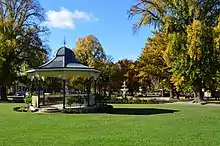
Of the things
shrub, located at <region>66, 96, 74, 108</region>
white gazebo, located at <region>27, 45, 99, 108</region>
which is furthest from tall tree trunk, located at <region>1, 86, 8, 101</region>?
shrub, located at <region>66, 96, 74, 108</region>

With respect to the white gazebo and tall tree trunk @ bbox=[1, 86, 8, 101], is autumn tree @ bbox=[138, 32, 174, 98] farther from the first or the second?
the white gazebo

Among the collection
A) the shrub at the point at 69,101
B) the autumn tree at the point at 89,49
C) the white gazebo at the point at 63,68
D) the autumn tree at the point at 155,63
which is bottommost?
the shrub at the point at 69,101

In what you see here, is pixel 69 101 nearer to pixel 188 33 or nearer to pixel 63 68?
pixel 63 68

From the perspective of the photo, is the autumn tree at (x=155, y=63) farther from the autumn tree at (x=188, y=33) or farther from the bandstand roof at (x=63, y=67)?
the bandstand roof at (x=63, y=67)

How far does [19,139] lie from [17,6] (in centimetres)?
4353

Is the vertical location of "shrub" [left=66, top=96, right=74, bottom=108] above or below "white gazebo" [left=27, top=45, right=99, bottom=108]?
below

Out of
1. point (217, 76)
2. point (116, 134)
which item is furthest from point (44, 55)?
point (116, 134)

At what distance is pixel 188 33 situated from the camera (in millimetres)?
40938

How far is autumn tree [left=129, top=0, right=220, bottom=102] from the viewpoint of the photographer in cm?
4097

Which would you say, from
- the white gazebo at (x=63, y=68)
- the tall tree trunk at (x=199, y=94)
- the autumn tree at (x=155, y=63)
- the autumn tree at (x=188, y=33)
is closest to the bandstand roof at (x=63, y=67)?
the white gazebo at (x=63, y=68)

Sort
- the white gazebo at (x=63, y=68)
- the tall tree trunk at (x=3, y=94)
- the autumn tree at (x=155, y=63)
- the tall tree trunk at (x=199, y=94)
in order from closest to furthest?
1. the white gazebo at (x=63, y=68)
2. the tall tree trunk at (x=199, y=94)
3. the tall tree trunk at (x=3, y=94)
4. the autumn tree at (x=155, y=63)

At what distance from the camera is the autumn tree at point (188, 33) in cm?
4097

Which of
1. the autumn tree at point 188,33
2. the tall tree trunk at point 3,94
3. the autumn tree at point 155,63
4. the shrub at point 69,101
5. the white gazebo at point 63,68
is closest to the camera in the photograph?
the shrub at point 69,101

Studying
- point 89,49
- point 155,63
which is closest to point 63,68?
point 155,63
